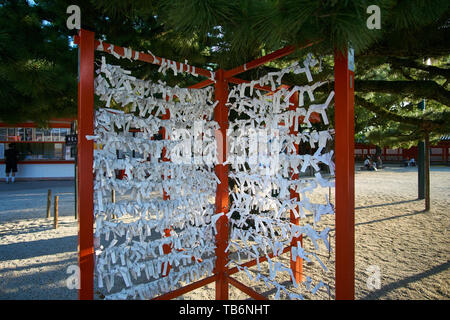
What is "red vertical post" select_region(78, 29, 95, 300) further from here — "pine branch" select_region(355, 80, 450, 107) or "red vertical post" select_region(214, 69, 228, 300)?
"pine branch" select_region(355, 80, 450, 107)

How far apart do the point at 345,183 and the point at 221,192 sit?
3.81ft

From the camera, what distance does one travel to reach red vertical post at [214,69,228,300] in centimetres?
213

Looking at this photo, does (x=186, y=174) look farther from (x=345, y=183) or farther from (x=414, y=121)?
(x=414, y=121)

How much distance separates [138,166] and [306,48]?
1.29 metres

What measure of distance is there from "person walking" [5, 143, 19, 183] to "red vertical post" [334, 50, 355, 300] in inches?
533

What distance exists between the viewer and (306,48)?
4.11 ft

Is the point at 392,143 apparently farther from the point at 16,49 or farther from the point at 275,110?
the point at 16,49

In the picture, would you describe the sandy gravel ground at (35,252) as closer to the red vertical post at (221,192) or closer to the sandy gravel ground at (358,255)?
the sandy gravel ground at (358,255)

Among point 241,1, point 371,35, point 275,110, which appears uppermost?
point 241,1

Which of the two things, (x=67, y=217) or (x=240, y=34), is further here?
(x=67, y=217)

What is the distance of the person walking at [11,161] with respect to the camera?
10.6 m

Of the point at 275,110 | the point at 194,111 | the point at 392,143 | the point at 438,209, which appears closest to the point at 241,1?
the point at 275,110

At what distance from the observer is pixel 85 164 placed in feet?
4.50

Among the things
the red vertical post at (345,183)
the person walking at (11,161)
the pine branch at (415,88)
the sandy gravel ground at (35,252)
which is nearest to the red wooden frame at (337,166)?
the red vertical post at (345,183)
